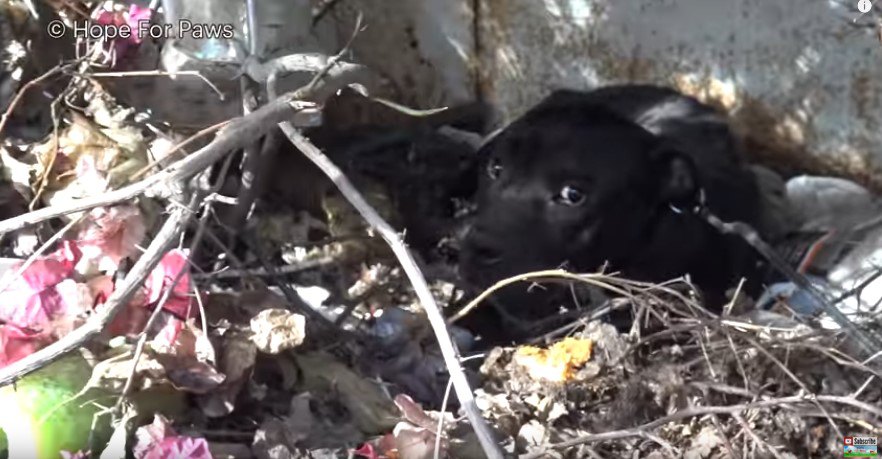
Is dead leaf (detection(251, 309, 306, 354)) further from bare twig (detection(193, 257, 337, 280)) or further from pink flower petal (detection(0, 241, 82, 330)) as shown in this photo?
pink flower petal (detection(0, 241, 82, 330))

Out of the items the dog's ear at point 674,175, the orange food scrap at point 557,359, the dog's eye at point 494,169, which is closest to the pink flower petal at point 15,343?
the orange food scrap at point 557,359

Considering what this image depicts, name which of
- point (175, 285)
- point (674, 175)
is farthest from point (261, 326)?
point (674, 175)

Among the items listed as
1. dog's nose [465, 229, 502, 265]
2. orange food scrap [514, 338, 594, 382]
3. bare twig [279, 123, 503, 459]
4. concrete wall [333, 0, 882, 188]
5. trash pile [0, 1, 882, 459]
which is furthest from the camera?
concrete wall [333, 0, 882, 188]

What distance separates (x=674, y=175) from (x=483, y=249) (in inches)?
13.5

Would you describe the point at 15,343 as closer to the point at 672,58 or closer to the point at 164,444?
the point at 164,444

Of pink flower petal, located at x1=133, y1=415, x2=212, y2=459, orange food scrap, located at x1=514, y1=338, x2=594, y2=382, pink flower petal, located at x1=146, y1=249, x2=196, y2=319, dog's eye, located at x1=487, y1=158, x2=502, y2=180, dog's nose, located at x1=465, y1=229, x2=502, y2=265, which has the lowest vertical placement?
orange food scrap, located at x1=514, y1=338, x2=594, y2=382

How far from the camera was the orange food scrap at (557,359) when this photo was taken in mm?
1542

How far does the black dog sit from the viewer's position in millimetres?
1762

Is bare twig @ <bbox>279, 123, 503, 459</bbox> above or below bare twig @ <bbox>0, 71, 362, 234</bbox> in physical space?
below

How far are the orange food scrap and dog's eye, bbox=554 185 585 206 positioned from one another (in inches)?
10.1

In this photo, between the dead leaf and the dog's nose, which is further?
the dog's nose

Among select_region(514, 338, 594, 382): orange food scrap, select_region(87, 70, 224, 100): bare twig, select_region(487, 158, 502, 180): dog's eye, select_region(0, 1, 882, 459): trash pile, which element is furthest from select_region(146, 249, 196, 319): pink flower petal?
select_region(487, 158, 502, 180): dog's eye

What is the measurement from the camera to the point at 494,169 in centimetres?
186

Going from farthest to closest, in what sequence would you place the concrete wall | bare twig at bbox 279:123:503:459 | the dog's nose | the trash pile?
the concrete wall < the dog's nose < the trash pile < bare twig at bbox 279:123:503:459
